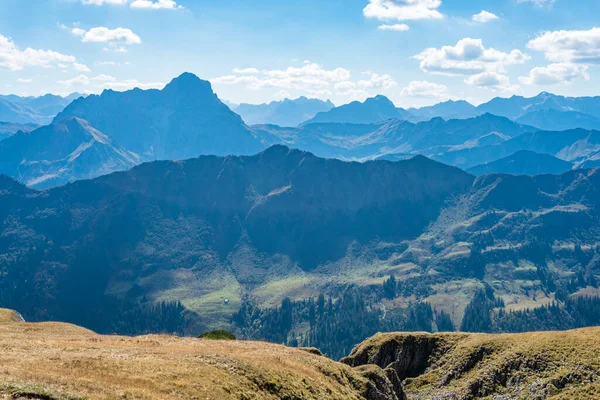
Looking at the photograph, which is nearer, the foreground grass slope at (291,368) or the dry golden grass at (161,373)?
the dry golden grass at (161,373)

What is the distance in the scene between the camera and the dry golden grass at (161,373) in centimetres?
4028

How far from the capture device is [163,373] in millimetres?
48781

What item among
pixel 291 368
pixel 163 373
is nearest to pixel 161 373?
pixel 163 373

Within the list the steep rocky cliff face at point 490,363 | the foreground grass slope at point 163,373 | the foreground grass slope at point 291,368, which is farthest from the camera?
the steep rocky cliff face at point 490,363

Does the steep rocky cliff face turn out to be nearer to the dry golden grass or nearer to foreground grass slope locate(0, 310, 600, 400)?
foreground grass slope locate(0, 310, 600, 400)

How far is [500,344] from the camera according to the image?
316 ft

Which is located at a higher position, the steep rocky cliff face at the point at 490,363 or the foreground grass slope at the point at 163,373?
the foreground grass slope at the point at 163,373

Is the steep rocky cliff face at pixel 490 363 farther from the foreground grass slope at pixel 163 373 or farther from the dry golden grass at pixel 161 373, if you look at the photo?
the dry golden grass at pixel 161 373

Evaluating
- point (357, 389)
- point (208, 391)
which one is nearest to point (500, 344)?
point (357, 389)

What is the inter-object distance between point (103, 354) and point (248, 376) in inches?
622

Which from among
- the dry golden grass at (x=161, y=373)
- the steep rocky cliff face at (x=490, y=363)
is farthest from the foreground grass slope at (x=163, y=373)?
the steep rocky cliff face at (x=490, y=363)

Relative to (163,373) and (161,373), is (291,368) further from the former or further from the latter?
(161,373)

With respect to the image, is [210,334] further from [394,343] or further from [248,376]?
[248,376]

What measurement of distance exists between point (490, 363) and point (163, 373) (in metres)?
65.7
